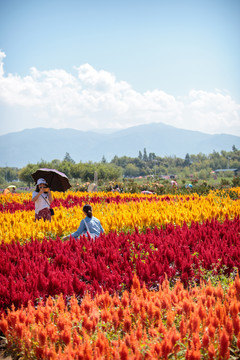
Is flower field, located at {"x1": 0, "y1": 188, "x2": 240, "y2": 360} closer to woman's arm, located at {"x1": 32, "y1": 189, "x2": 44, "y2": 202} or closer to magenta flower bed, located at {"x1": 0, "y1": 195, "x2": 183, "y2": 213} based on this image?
woman's arm, located at {"x1": 32, "y1": 189, "x2": 44, "y2": 202}

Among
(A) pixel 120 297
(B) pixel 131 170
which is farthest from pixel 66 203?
(B) pixel 131 170

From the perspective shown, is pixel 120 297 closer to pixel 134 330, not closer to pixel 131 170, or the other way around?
pixel 134 330

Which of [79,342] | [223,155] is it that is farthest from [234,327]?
[223,155]

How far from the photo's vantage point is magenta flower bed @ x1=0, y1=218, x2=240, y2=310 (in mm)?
3555

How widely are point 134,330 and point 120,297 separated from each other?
2.98ft

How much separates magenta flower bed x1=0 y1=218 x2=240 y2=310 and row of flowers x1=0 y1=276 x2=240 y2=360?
1.71ft

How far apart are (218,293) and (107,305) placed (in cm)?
91

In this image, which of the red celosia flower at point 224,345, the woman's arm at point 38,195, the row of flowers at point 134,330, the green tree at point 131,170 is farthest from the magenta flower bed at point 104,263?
the green tree at point 131,170

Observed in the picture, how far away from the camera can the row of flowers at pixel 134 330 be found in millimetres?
2219

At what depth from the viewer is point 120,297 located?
143 inches

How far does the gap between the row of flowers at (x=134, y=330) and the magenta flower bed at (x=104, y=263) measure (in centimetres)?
52

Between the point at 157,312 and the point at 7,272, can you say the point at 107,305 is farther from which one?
the point at 7,272

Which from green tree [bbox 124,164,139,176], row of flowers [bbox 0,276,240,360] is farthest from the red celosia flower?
green tree [bbox 124,164,139,176]

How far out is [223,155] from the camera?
475ft
